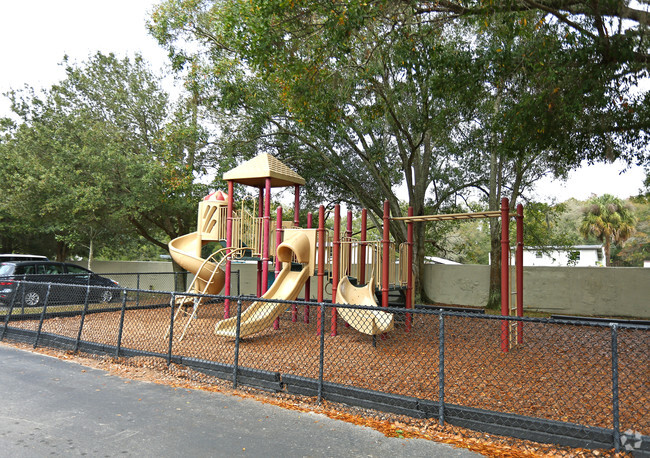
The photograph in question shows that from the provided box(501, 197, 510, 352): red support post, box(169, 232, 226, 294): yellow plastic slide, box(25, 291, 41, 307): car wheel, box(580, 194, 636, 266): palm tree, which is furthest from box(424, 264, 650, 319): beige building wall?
box(580, 194, 636, 266): palm tree

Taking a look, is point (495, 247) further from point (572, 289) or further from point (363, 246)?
point (363, 246)

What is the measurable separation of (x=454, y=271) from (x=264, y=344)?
10.6m

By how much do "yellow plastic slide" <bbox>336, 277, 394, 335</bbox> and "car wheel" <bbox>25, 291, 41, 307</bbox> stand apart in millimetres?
8615

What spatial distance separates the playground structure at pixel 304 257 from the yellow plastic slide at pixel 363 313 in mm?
17

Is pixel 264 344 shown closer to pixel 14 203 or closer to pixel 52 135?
pixel 14 203

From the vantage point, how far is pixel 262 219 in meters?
9.94

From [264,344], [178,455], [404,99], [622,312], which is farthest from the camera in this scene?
[622,312]

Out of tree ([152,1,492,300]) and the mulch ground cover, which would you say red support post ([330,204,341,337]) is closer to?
the mulch ground cover

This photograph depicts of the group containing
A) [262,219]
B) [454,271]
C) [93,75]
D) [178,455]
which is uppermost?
[93,75]

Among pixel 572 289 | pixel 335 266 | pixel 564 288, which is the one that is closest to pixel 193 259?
pixel 335 266

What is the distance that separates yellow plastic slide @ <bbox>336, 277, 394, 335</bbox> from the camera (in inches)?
288

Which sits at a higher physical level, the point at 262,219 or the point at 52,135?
the point at 52,135

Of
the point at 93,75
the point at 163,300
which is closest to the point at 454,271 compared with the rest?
the point at 163,300

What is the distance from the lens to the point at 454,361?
6730 millimetres
